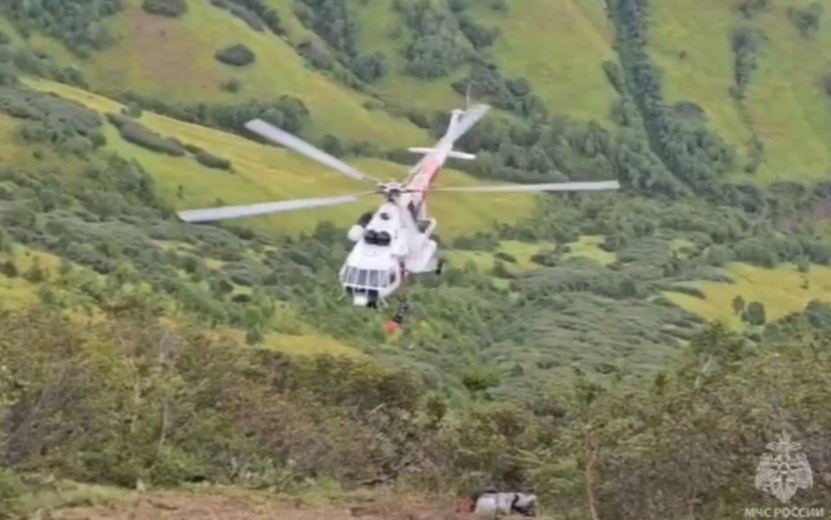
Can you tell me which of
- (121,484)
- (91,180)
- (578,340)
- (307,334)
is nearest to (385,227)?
(121,484)

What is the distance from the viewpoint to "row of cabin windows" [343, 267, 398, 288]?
47656 millimetres

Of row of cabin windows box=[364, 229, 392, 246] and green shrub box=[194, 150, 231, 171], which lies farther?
green shrub box=[194, 150, 231, 171]

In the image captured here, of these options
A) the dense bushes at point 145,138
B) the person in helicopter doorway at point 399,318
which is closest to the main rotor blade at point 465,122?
the person in helicopter doorway at point 399,318

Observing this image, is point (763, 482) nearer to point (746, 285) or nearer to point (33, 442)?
point (33, 442)

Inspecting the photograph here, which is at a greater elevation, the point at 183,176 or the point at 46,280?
the point at 183,176

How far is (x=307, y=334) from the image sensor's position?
427 ft

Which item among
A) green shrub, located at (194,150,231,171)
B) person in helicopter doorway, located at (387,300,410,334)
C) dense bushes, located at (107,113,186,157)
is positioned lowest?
person in helicopter doorway, located at (387,300,410,334)

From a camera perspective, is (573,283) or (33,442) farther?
(573,283)

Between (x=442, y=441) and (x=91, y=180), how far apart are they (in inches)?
4561

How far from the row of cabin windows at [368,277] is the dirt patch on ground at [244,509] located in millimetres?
7360

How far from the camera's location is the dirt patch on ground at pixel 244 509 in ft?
121

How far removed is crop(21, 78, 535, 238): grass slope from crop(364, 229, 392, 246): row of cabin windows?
113642 millimetres

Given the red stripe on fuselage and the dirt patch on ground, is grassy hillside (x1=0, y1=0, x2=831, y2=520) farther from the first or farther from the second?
the red stripe on fuselage

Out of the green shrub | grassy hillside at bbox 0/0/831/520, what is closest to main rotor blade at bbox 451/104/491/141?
grassy hillside at bbox 0/0/831/520
